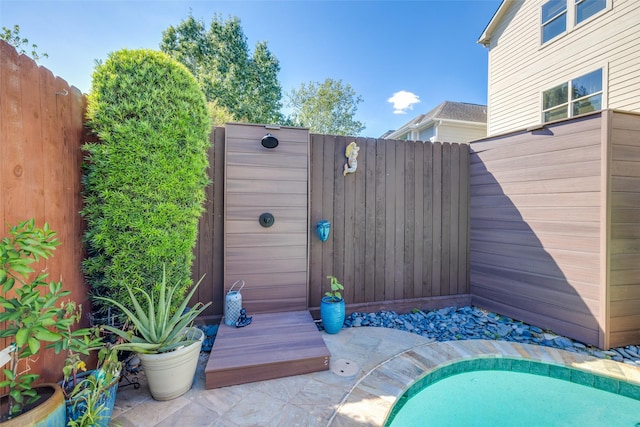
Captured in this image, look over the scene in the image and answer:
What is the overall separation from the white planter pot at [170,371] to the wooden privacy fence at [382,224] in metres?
1.19

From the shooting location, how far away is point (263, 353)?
2578 mm

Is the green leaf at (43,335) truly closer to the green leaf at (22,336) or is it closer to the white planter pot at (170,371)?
the green leaf at (22,336)

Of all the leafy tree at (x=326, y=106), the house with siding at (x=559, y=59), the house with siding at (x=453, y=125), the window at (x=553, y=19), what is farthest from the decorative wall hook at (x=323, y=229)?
the leafy tree at (x=326, y=106)

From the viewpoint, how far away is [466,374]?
2.73 metres

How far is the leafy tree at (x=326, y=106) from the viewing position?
14.5 metres

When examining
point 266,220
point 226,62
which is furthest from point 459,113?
point 266,220

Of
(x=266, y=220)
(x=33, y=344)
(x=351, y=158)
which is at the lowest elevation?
(x=33, y=344)

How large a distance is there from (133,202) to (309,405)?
2264 mm

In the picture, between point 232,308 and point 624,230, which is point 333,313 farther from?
point 624,230

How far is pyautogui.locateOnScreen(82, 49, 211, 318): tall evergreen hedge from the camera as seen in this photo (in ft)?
7.54

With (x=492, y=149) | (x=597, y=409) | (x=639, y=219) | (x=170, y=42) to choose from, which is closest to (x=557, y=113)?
(x=492, y=149)

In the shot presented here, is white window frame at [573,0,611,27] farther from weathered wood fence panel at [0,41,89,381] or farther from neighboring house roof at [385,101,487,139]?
weathered wood fence panel at [0,41,89,381]

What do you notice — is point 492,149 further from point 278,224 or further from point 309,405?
point 309,405

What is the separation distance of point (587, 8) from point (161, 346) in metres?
10.1
